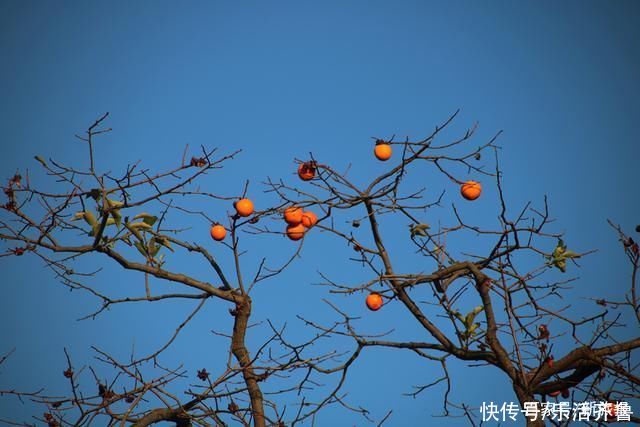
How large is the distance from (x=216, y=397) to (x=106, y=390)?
1.62 feet

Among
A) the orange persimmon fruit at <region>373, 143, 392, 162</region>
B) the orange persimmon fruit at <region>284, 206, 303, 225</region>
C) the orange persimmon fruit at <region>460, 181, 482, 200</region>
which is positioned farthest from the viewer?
the orange persimmon fruit at <region>373, 143, 392, 162</region>

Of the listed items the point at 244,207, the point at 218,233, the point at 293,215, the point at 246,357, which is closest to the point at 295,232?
the point at 293,215

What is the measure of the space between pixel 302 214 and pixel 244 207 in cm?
29

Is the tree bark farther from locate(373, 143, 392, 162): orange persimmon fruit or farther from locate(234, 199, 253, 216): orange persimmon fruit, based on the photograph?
locate(373, 143, 392, 162): orange persimmon fruit

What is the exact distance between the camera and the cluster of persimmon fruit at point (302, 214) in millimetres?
3268

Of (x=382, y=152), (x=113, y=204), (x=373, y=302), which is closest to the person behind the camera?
(x=113, y=204)

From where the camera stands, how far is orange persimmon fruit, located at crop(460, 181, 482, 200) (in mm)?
3441

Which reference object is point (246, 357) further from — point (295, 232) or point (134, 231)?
point (134, 231)

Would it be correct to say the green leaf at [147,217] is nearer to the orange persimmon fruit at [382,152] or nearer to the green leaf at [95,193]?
the green leaf at [95,193]

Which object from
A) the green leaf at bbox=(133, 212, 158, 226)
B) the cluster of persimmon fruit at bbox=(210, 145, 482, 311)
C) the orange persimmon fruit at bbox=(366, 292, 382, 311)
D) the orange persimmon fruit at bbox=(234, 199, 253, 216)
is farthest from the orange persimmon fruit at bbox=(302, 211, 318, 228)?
the green leaf at bbox=(133, 212, 158, 226)

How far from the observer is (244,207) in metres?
3.38

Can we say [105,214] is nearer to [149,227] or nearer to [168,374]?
[149,227]

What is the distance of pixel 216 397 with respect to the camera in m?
3.11

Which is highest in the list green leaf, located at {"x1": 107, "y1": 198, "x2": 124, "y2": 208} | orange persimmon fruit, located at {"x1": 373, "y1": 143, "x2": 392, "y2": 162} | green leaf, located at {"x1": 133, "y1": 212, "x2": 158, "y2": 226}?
orange persimmon fruit, located at {"x1": 373, "y1": 143, "x2": 392, "y2": 162}
